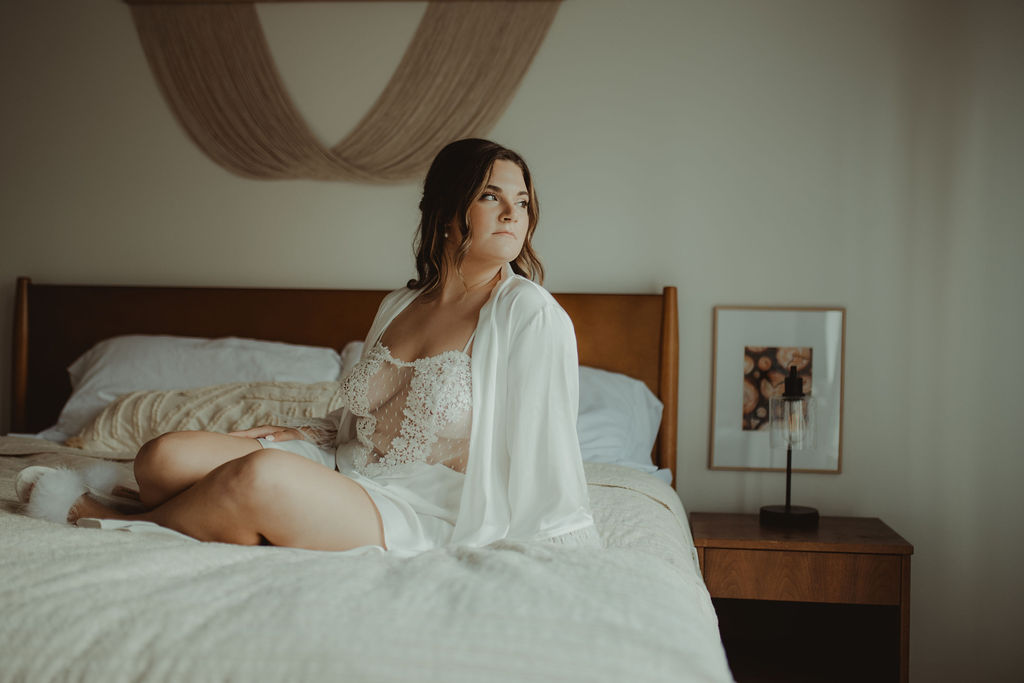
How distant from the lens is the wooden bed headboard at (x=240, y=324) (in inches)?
117

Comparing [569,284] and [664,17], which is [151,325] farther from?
[664,17]

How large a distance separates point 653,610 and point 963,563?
2319mm

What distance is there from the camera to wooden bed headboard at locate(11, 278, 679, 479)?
2971 millimetres

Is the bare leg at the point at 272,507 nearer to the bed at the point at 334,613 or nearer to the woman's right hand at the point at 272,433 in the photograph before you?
the bed at the point at 334,613

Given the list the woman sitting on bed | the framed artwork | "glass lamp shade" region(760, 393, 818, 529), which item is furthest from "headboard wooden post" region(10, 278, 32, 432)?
"glass lamp shade" region(760, 393, 818, 529)

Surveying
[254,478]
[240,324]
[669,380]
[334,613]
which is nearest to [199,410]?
[240,324]

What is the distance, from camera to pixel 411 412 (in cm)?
163

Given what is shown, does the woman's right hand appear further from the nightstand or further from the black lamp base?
the black lamp base

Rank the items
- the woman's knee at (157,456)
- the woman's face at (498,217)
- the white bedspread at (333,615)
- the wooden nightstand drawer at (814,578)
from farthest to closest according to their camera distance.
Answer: the wooden nightstand drawer at (814,578) → the woman's face at (498,217) → the woman's knee at (157,456) → the white bedspread at (333,615)

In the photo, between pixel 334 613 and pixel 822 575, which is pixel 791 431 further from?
pixel 334 613

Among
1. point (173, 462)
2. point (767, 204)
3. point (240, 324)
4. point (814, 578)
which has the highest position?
point (767, 204)

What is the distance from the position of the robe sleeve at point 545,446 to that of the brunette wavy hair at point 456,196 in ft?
1.07

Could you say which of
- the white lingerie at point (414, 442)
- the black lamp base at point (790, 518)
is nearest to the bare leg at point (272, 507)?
the white lingerie at point (414, 442)

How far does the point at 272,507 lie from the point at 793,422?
1.88m
